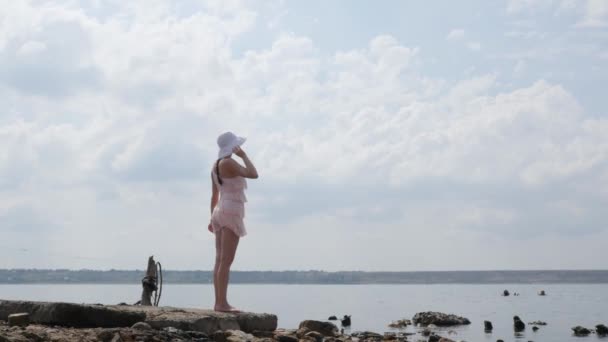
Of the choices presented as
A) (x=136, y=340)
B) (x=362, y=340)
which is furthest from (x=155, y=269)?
(x=136, y=340)

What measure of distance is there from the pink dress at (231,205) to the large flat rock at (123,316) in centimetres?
117

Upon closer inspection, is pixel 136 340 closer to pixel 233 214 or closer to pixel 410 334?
pixel 233 214

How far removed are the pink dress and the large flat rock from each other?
3.85ft

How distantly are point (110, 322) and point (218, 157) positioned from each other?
2805mm

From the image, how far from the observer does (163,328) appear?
1061cm

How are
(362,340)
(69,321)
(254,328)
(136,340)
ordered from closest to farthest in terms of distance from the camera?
1. (136,340)
2. (69,321)
3. (254,328)
4. (362,340)

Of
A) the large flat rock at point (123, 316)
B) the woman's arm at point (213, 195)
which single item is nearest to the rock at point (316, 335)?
the large flat rock at point (123, 316)

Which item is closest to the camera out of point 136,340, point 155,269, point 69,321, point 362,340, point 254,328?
point 136,340

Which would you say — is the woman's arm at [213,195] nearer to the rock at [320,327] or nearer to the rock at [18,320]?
the rock at [320,327]

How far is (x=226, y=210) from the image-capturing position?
39.7ft

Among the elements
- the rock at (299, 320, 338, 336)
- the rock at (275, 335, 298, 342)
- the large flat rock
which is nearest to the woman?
the large flat rock

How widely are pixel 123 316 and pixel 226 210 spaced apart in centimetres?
219

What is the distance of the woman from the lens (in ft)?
39.6

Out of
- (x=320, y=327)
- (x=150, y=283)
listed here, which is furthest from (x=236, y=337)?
(x=150, y=283)
